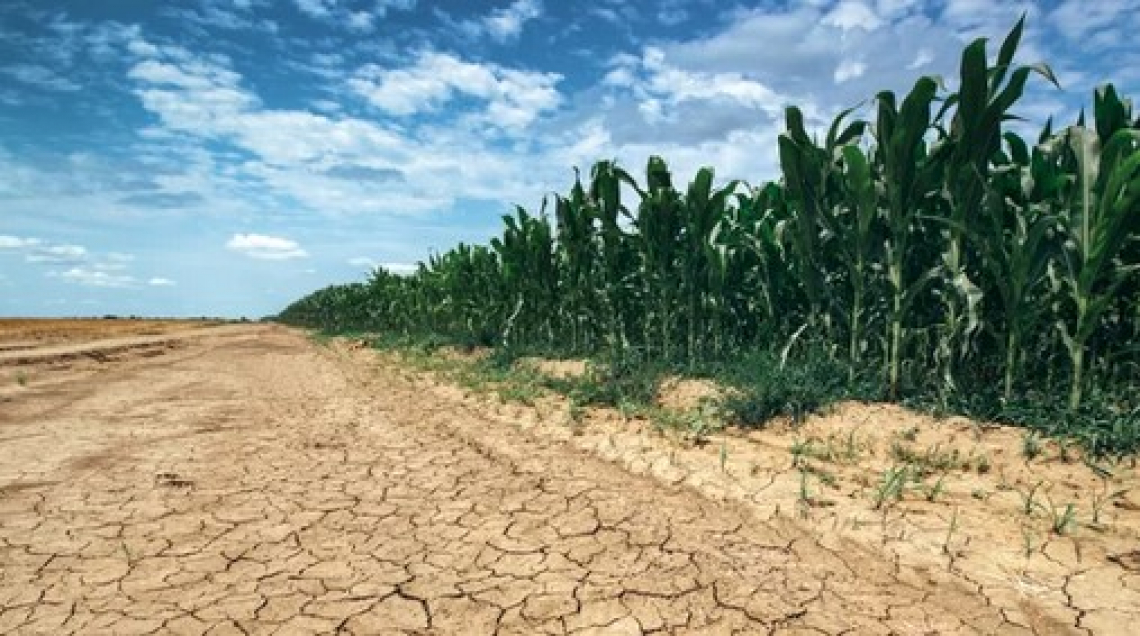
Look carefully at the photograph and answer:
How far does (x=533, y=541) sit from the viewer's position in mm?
Result: 2465

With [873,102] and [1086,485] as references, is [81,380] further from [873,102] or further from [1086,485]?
[1086,485]

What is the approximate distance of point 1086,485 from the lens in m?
2.59

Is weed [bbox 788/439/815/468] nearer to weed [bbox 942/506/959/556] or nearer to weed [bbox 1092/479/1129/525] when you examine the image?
weed [bbox 942/506/959/556]

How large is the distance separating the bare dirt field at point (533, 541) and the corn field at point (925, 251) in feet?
2.22

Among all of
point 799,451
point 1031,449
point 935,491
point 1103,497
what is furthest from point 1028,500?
point 799,451

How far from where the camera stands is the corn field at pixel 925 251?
10.4ft

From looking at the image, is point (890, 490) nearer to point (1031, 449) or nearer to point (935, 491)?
point (935, 491)

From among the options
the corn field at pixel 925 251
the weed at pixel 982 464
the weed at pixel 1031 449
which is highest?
the corn field at pixel 925 251

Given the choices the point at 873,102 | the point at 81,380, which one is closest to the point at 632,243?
the point at 873,102

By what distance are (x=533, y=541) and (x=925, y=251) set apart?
309 cm

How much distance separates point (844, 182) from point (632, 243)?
2040mm

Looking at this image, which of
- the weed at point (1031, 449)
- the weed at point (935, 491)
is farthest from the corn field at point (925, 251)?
the weed at point (935, 491)

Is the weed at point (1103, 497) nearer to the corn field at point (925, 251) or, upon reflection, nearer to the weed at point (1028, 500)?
the weed at point (1028, 500)

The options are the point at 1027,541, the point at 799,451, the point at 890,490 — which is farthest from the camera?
the point at 799,451
